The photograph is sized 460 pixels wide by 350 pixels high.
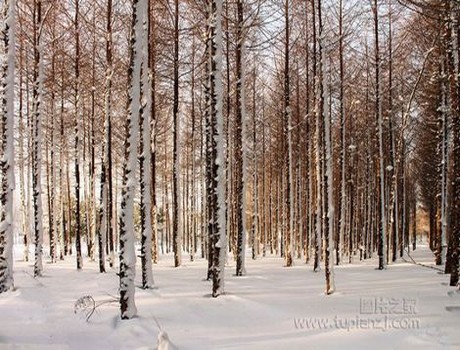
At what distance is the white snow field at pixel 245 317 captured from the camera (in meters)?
7.23

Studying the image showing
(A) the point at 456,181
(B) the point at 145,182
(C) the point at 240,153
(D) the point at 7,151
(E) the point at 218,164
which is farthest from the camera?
(C) the point at 240,153

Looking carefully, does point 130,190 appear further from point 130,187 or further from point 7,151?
point 7,151

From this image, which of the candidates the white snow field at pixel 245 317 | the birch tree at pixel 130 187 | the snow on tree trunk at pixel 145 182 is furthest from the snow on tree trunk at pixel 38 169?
the birch tree at pixel 130 187

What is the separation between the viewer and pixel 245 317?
29.3 feet

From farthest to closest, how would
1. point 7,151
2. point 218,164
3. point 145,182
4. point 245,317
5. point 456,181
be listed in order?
1. point 7,151
2. point 456,181
3. point 145,182
4. point 218,164
5. point 245,317

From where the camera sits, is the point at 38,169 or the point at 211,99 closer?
the point at 211,99

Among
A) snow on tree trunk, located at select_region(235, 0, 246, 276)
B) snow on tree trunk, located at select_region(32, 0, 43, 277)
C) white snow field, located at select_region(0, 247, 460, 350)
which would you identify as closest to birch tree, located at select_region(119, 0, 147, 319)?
white snow field, located at select_region(0, 247, 460, 350)

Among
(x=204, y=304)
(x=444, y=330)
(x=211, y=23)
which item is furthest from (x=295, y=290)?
(x=211, y=23)

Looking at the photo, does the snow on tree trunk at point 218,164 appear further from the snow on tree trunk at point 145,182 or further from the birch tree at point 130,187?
the birch tree at point 130,187

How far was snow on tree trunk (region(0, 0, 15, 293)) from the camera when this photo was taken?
474 inches

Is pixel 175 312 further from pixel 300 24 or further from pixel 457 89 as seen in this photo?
pixel 300 24

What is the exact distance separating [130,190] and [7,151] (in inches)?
205

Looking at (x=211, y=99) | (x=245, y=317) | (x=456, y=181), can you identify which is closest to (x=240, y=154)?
(x=211, y=99)

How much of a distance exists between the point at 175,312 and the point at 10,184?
5964 mm
